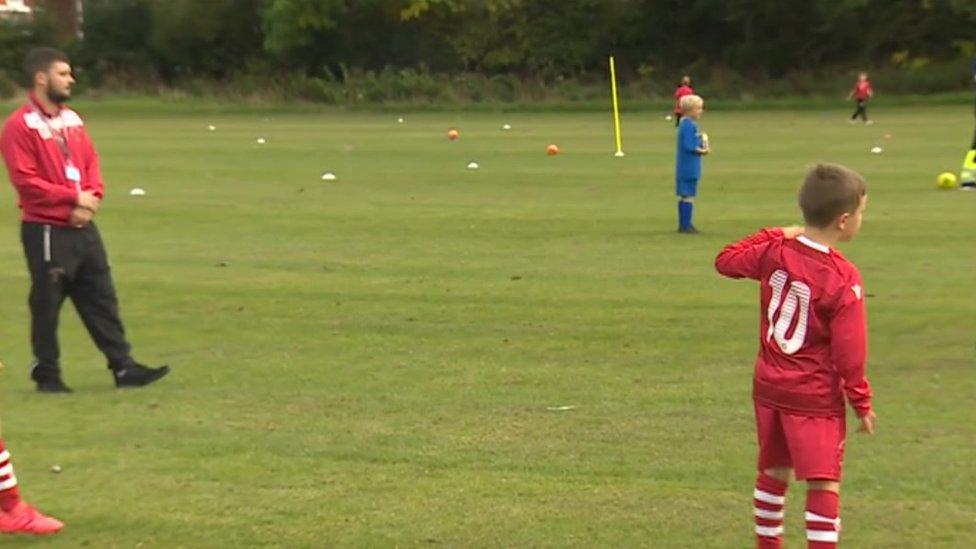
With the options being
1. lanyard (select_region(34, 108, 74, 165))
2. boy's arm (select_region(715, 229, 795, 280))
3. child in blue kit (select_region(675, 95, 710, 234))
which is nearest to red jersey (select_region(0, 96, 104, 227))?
lanyard (select_region(34, 108, 74, 165))

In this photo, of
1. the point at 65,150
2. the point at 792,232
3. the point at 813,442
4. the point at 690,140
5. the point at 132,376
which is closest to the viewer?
the point at 813,442

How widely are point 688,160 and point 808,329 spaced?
1346cm

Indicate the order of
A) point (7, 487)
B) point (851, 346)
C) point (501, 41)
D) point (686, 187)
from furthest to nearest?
1. point (501, 41)
2. point (686, 187)
3. point (7, 487)
4. point (851, 346)

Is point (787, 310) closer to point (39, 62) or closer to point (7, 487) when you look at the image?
point (7, 487)

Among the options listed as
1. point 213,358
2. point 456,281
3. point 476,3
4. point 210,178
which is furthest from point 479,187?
point 476,3

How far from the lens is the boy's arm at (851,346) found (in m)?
6.01

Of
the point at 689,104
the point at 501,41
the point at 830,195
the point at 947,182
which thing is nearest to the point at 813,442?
the point at 830,195

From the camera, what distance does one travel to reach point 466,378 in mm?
10836

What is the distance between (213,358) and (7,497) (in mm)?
4776

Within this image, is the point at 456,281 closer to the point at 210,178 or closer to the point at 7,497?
the point at 7,497

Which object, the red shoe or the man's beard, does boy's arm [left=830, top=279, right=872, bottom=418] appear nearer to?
the red shoe

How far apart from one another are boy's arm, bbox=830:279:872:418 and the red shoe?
11.3 ft

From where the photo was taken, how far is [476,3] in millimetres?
77000

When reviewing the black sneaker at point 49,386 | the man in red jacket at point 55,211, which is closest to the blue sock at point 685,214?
the man in red jacket at point 55,211
